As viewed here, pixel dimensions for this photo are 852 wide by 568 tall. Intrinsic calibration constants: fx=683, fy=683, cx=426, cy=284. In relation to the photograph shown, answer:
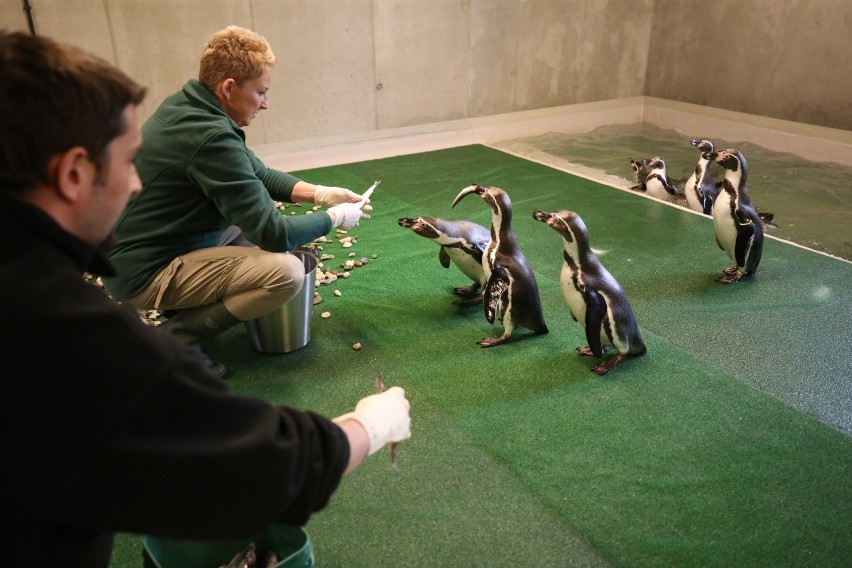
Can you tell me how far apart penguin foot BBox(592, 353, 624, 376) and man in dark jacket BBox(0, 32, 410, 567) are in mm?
1837

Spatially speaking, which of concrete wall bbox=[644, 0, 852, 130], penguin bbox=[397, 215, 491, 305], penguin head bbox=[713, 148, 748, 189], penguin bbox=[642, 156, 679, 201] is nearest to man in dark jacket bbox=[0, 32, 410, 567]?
penguin bbox=[397, 215, 491, 305]

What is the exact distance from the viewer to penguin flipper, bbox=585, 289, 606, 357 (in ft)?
8.45

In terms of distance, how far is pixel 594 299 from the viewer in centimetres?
257

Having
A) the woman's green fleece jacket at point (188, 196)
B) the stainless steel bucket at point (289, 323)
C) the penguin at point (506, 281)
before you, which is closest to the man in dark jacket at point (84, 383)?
the woman's green fleece jacket at point (188, 196)

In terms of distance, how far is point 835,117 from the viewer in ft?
20.7

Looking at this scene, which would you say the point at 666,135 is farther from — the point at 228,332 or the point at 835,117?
the point at 228,332

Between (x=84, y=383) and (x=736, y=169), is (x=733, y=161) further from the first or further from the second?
(x=84, y=383)

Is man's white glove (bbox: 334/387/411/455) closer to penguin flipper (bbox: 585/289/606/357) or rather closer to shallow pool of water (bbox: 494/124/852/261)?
penguin flipper (bbox: 585/289/606/357)

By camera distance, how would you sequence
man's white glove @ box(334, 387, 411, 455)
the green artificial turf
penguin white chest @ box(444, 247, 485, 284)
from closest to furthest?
man's white glove @ box(334, 387, 411, 455) → the green artificial turf → penguin white chest @ box(444, 247, 485, 284)

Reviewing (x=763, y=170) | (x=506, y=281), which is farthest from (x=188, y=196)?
(x=763, y=170)

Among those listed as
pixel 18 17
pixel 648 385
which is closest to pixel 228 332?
pixel 648 385

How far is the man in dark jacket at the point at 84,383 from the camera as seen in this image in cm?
83

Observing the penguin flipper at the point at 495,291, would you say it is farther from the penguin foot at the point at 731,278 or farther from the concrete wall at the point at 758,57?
the concrete wall at the point at 758,57

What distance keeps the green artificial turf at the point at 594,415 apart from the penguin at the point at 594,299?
0.10m
